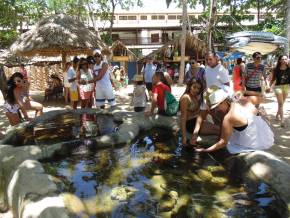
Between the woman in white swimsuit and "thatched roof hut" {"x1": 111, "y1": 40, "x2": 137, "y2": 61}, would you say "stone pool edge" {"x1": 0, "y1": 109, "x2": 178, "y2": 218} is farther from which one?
"thatched roof hut" {"x1": 111, "y1": 40, "x2": 137, "y2": 61}

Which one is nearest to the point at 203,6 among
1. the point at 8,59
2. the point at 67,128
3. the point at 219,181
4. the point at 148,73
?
the point at 8,59

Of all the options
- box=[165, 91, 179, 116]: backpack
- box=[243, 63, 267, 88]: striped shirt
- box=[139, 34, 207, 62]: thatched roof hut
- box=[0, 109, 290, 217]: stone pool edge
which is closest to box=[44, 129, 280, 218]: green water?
box=[0, 109, 290, 217]: stone pool edge

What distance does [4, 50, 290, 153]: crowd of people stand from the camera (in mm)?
4090

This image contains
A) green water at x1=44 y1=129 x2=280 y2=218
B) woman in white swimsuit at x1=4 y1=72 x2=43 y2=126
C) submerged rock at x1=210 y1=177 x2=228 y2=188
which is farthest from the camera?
woman in white swimsuit at x1=4 y1=72 x2=43 y2=126

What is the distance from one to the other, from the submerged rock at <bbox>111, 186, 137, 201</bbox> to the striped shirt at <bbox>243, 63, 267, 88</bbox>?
4.52m

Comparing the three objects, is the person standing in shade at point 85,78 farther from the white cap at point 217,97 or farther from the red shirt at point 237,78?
the white cap at point 217,97

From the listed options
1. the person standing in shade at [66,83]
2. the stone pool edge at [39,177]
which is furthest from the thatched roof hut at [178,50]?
the stone pool edge at [39,177]

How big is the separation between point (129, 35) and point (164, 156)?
37.0 metres

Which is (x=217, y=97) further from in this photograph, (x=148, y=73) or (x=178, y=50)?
(x=178, y=50)

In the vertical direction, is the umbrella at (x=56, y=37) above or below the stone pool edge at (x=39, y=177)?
above

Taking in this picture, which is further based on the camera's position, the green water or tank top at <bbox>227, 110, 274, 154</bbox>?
tank top at <bbox>227, 110, 274, 154</bbox>

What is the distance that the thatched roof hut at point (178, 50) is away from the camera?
74.8ft

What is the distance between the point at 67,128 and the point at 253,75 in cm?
402

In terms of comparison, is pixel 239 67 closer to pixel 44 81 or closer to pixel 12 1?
pixel 12 1
